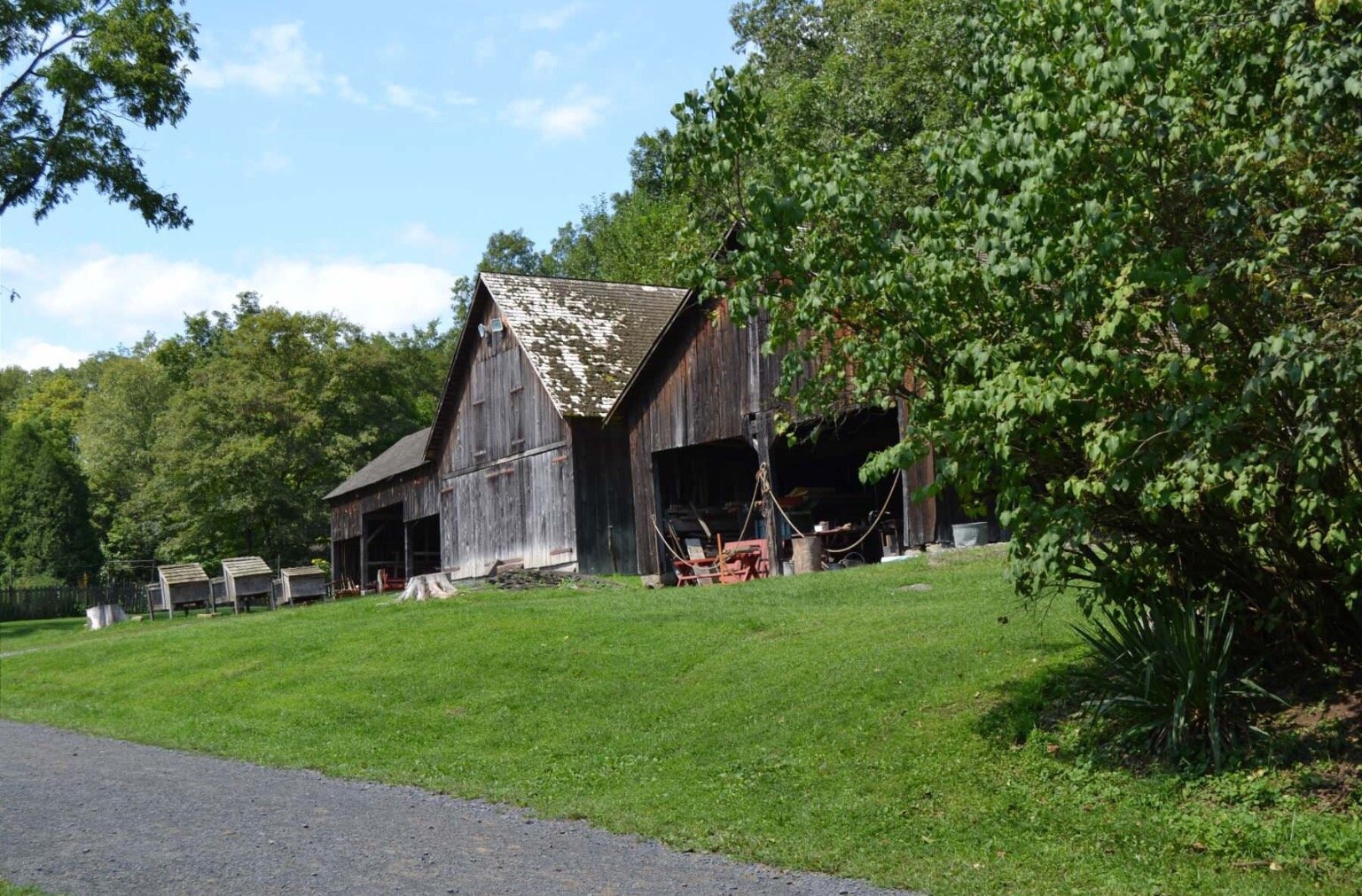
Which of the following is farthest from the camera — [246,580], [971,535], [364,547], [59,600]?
[59,600]

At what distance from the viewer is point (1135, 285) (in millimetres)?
7770

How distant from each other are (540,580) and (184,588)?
1201cm

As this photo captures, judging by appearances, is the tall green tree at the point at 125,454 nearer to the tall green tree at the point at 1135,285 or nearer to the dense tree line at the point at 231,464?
the dense tree line at the point at 231,464

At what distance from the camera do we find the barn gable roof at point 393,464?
133ft

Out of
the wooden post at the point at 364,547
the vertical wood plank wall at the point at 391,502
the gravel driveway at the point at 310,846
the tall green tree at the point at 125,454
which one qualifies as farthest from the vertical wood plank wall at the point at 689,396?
the tall green tree at the point at 125,454

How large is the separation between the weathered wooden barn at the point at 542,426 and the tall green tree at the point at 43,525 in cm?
2821

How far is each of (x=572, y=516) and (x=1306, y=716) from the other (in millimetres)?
22697

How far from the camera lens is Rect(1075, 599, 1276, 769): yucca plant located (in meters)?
9.15

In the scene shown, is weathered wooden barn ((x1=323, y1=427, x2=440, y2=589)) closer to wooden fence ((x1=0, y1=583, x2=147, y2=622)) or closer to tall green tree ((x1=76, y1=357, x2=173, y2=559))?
wooden fence ((x1=0, y1=583, x2=147, y2=622))

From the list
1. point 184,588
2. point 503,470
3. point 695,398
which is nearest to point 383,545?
point 184,588

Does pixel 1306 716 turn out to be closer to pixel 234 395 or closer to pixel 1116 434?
pixel 1116 434

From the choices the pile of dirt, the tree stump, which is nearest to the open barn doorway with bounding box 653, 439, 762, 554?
the pile of dirt

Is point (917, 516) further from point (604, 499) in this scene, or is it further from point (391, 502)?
point (391, 502)

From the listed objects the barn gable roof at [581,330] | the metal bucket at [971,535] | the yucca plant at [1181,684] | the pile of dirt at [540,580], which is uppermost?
the barn gable roof at [581,330]
